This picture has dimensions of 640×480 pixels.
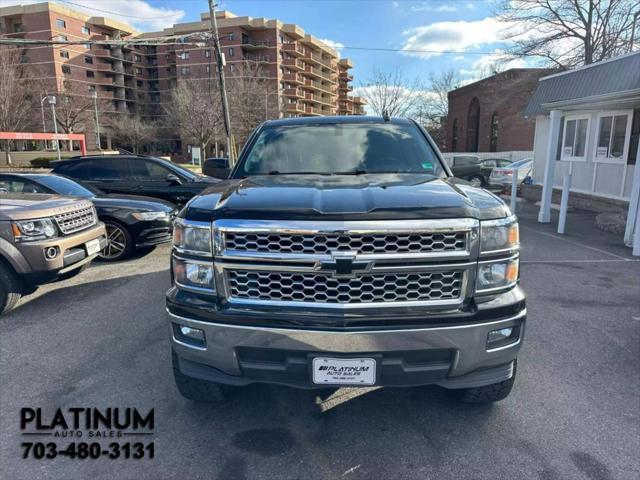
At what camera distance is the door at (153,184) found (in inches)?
348

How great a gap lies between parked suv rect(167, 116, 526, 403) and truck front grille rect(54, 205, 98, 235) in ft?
11.0

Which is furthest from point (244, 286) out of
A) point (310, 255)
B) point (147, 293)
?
point (147, 293)

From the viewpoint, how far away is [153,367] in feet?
11.4

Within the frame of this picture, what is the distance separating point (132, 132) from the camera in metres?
53.7

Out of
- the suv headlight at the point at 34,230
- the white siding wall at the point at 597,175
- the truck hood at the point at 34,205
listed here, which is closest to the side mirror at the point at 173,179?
the truck hood at the point at 34,205

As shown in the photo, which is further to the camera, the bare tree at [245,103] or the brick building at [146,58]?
the brick building at [146,58]

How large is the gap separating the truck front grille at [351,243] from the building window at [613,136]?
493 inches

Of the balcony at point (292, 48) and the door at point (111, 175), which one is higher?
the balcony at point (292, 48)

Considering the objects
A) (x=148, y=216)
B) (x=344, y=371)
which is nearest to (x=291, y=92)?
(x=148, y=216)

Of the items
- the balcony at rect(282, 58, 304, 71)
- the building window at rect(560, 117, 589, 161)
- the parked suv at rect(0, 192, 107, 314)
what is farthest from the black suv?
the balcony at rect(282, 58, 304, 71)

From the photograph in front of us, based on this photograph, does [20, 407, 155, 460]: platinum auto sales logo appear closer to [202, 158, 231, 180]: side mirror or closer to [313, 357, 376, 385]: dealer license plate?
[313, 357, 376, 385]: dealer license plate

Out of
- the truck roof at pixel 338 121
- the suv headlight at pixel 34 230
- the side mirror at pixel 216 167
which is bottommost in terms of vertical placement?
the suv headlight at pixel 34 230

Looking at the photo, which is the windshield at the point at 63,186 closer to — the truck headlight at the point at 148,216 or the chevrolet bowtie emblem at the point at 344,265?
the truck headlight at the point at 148,216

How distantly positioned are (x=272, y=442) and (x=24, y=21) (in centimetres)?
8063
